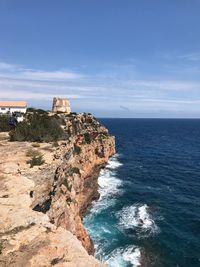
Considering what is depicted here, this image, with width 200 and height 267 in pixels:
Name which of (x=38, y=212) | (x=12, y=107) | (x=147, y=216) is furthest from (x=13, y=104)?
(x=38, y=212)

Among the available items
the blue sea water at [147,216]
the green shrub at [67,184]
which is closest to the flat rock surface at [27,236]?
the green shrub at [67,184]

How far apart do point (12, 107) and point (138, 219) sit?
151ft

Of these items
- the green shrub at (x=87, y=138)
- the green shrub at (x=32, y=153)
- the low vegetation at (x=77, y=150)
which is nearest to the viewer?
the green shrub at (x=32, y=153)

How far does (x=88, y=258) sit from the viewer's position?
50.9 ft

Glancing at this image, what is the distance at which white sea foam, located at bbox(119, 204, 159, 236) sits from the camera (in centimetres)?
4922

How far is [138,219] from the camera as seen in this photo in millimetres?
52250

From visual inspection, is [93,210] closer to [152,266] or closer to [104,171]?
[152,266]

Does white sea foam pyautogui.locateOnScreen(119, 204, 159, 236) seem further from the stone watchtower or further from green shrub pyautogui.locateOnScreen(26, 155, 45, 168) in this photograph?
the stone watchtower

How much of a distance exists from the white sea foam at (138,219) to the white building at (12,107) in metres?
40.1

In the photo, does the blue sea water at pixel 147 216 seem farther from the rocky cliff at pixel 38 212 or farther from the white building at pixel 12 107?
the white building at pixel 12 107

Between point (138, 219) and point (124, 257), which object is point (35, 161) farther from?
point (138, 219)

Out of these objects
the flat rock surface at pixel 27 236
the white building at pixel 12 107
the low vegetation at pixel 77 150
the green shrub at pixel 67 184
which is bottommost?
the green shrub at pixel 67 184

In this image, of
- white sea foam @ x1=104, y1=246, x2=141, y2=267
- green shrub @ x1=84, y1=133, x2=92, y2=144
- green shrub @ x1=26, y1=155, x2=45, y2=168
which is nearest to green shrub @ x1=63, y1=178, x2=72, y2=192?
green shrub @ x1=26, y1=155, x2=45, y2=168

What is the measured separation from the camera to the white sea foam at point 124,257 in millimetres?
39438
